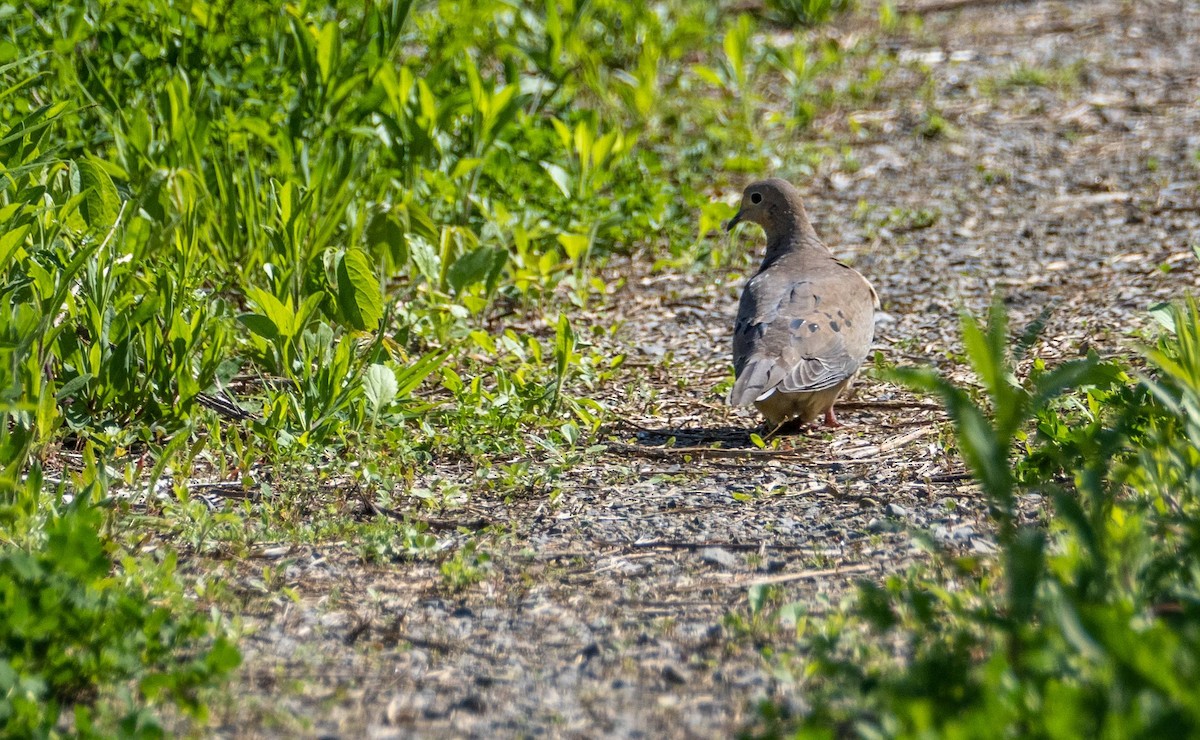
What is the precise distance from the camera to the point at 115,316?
4332mm

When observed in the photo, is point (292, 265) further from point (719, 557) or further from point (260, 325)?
point (719, 557)

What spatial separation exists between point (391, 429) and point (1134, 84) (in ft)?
20.2

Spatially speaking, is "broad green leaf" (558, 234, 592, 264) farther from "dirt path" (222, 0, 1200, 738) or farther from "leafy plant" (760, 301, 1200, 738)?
"leafy plant" (760, 301, 1200, 738)

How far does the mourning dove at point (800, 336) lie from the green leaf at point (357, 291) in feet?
4.46

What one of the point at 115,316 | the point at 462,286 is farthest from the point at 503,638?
the point at 462,286

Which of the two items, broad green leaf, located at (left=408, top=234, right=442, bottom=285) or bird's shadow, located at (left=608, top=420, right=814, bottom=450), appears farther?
broad green leaf, located at (left=408, top=234, right=442, bottom=285)

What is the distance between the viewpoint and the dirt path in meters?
2.92

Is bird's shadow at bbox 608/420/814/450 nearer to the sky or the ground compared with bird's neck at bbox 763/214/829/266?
nearer to the ground

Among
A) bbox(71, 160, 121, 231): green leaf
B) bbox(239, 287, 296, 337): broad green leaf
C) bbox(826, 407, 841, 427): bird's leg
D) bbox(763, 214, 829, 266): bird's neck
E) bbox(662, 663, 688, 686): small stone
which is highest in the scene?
bbox(763, 214, 829, 266): bird's neck

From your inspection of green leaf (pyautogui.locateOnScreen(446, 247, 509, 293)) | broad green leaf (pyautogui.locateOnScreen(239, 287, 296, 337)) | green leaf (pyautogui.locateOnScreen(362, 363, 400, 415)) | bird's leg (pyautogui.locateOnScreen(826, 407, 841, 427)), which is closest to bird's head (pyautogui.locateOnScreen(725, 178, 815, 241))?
bird's leg (pyautogui.locateOnScreen(826, 407, 841, 427))

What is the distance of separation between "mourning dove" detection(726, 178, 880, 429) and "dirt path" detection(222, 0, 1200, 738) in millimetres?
178

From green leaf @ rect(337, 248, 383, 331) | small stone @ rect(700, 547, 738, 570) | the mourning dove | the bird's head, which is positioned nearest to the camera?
small stone @ rect(700, 547, 738, 570)

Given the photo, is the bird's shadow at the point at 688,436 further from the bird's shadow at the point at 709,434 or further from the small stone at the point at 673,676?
the small stone at the point at 673,676

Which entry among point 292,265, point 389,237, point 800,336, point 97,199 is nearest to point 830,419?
point 800,336
